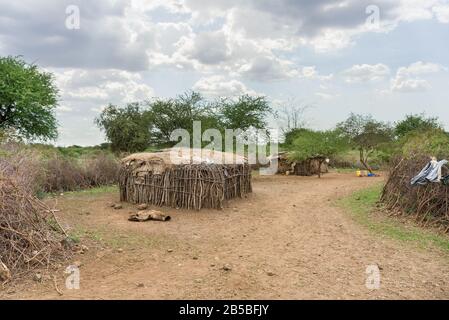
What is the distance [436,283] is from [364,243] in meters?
2.00

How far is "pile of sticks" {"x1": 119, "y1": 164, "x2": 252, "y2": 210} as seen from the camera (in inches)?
401

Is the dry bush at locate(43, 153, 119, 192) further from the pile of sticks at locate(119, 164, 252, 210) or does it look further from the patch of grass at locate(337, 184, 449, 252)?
the patch of grass at locate(337, 184, 449, 252)

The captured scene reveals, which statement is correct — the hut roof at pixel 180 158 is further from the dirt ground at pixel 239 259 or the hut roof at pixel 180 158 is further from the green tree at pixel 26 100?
the green tree at pixel 26 100

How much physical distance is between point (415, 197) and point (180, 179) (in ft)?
18.2

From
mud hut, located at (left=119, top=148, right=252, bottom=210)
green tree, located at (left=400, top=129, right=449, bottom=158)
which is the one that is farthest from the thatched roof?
green tree, located at (left=400, top=129, right=449, bottom=158)

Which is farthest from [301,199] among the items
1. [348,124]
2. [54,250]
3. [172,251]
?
[348,124]

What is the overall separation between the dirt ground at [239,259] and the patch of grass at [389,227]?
28 cm

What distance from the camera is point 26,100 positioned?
17906mm

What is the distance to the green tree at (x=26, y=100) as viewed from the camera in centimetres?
1784

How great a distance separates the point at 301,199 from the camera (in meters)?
12.6

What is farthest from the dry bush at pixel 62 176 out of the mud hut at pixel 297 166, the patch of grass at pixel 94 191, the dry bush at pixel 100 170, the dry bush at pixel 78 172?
the mud hut at pixel 297 166

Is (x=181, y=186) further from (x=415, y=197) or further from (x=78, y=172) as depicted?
(x=78, y=172)

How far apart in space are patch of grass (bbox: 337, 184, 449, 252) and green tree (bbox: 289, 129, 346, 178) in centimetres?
829
